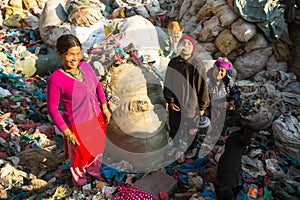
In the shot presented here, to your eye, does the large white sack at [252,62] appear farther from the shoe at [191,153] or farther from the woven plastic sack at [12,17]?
the woven plastic sack at [12,17]

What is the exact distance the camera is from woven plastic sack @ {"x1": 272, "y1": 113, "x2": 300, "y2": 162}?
10.6ft

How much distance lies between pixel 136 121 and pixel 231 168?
105cm

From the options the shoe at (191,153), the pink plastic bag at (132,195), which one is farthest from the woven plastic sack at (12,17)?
the pink plastic bag at (132,195)

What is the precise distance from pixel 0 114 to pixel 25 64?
118cm

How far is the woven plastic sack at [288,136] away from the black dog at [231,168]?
0.85 meters

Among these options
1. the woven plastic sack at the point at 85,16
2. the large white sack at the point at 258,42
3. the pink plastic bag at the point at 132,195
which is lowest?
the pink plastic bag at the point at 132,195

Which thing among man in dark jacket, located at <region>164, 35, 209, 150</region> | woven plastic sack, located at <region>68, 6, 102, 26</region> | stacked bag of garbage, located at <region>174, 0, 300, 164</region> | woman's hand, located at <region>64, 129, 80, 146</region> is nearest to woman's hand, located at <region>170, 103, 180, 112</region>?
man in dark jacket, located at <region>164, 35, 209, 150</region>

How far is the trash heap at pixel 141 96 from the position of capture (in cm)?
302

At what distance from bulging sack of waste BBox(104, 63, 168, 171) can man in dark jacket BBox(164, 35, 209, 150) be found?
8.3 inches

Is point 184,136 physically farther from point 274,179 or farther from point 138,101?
point 274,179

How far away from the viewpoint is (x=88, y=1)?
5211 mm

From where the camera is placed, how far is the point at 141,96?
10.2 ft

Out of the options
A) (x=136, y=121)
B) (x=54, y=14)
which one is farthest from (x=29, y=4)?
(x=136, y=121)

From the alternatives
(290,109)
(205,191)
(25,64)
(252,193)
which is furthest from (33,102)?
(290,109)
